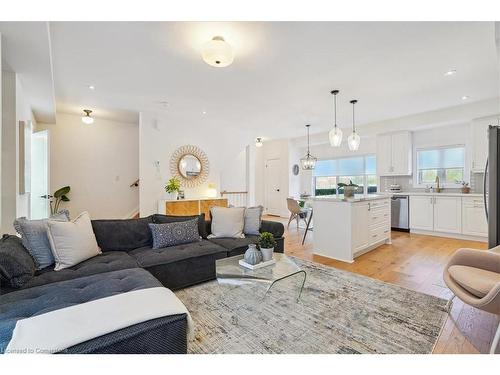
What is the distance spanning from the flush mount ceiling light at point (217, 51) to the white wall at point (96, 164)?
15.0 feet

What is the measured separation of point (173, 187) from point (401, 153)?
17.5 ft

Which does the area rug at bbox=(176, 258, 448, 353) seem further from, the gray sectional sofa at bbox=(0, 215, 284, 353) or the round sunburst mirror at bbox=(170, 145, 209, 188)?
the round sunburst mirror at bbox=(170, 145, 209, 188)

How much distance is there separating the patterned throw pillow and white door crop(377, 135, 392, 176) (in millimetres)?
5046

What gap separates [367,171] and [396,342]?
5.70m

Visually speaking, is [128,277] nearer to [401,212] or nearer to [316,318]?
[316,318]

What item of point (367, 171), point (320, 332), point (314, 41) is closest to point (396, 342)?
point (320, 332)

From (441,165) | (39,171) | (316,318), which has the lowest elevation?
(316,318)

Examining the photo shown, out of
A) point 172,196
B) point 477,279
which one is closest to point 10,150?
point 172,196

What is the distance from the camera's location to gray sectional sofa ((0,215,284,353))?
47.0 inches

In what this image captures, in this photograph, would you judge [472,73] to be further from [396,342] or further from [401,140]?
[396,342]

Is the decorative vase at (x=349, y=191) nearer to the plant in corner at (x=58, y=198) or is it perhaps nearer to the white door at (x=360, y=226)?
the white door at (x=360, y=226)

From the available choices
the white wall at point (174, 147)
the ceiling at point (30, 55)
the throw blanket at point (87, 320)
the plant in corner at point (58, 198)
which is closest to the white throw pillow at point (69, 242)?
the throw blanket at point (87, 320)

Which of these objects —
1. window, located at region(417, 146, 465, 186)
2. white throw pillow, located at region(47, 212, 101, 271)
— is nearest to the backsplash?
window, located at region(417, 146, 465, 186)

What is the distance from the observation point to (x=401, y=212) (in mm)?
5512
